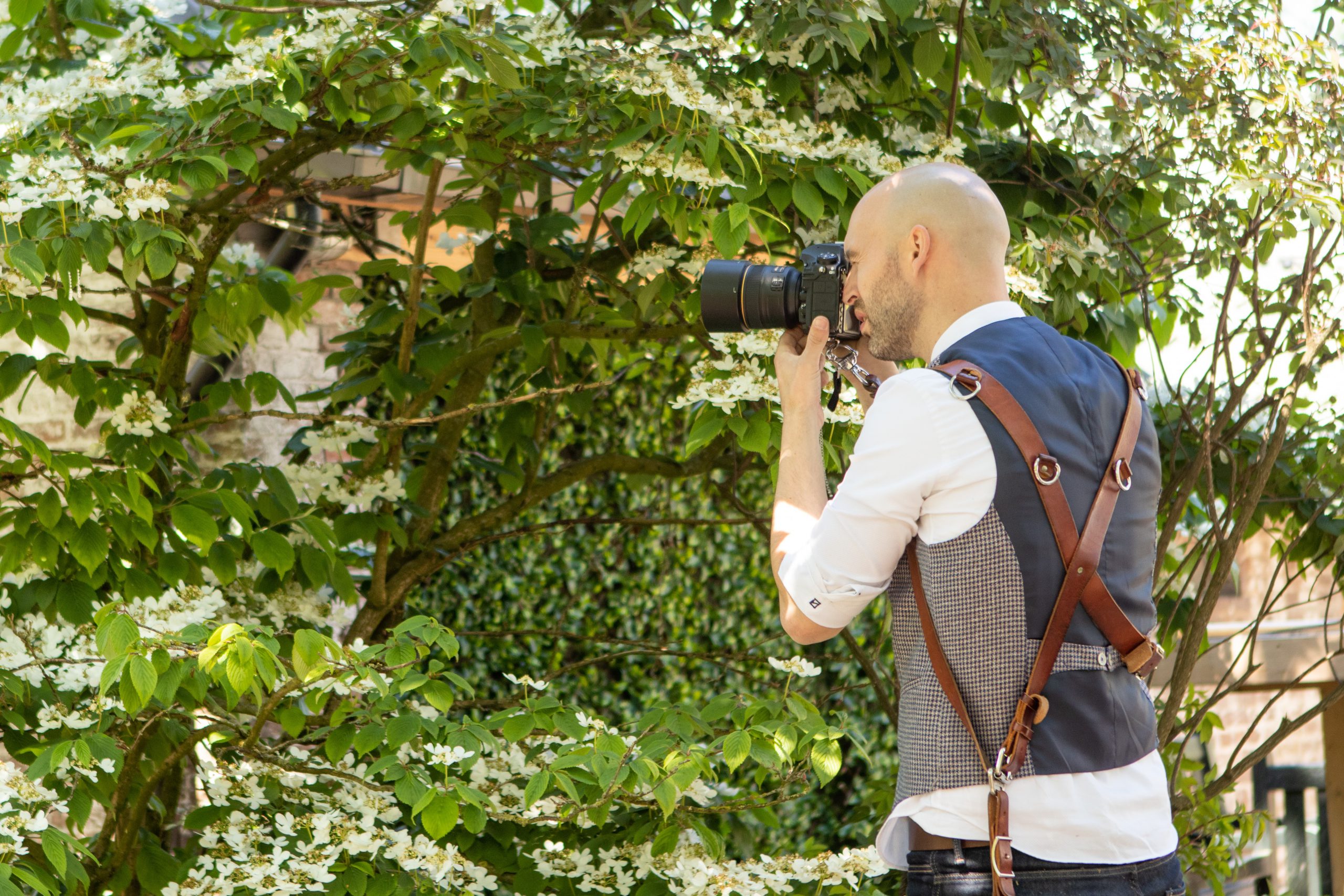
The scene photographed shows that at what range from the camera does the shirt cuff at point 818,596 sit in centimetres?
131

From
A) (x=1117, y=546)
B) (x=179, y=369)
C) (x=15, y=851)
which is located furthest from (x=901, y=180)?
(x=179, y=369)

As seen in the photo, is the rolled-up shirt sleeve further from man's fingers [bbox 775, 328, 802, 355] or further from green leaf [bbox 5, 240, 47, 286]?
green leaf [bbox 5, 240, 47, 286]

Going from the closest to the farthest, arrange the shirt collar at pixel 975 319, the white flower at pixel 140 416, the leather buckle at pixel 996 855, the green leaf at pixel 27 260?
the leather buckle at pixel 996 855 < the shirt collar at pixel 975 319 < the green leaf at pixel 27 260 < the white flower at pixel 140 416

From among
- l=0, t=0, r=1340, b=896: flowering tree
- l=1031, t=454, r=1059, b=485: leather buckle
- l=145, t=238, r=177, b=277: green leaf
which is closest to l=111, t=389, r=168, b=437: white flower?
l=0, t=0, r=1340, b=896: flowering tree

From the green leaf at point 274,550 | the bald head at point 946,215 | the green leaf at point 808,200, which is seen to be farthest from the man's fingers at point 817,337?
the green leaf at point 274,550

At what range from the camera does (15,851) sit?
64.5 inches

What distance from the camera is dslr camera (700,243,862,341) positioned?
154 centimetres

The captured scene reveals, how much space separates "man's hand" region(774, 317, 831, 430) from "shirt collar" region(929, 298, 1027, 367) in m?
0.15

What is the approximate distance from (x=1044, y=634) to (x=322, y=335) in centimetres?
361

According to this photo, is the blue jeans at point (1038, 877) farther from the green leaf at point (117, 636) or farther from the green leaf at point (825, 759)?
the green leaf at point (117, 636)

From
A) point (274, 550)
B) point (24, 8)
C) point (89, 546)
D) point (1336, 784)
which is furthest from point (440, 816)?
point (1336, 784)

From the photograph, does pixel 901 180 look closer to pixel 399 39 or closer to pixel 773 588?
pixel 399 39

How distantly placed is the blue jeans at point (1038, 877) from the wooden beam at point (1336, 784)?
8.20ft

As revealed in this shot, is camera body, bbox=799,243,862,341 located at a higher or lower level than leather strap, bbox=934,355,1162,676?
higher
